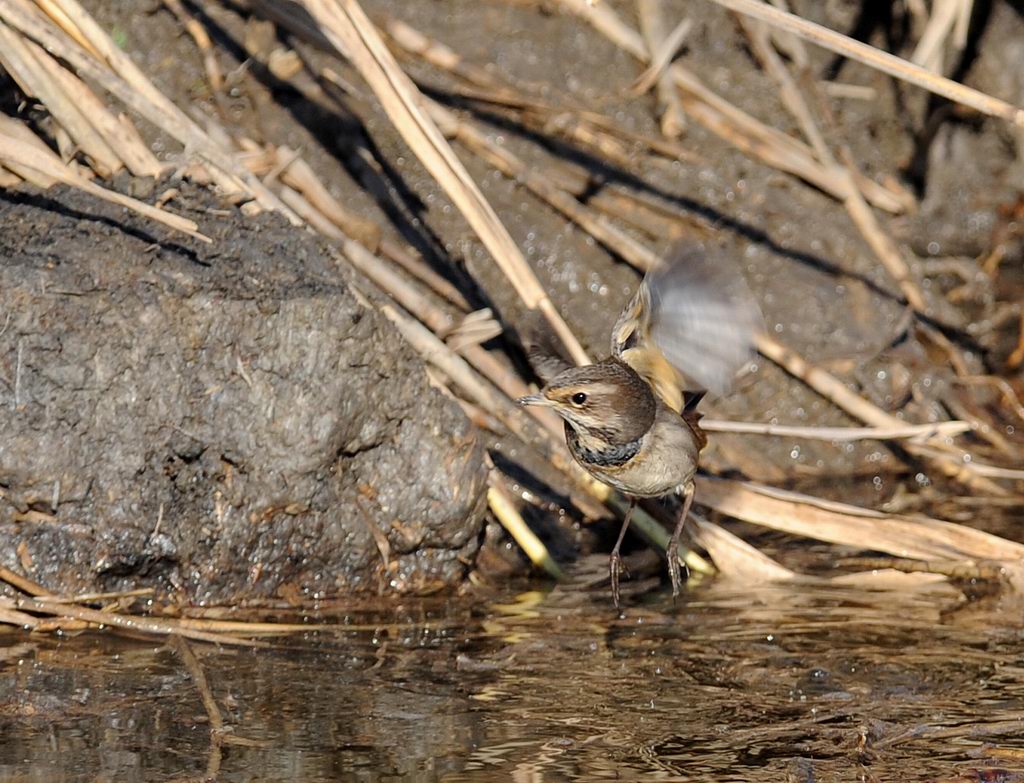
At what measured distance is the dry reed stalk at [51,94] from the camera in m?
6.09

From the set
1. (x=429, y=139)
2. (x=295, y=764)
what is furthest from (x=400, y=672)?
(x=429, y=139)

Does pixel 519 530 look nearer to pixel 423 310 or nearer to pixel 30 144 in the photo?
pixel 423 310

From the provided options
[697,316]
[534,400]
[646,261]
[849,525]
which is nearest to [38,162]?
[534,400]

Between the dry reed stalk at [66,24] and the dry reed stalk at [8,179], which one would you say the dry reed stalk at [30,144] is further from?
the dry reed stalk at [66,24]

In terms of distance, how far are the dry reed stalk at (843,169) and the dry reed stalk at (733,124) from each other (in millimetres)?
73

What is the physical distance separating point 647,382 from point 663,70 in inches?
144

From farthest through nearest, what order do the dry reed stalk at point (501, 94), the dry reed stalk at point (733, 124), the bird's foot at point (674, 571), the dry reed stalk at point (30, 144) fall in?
the dry reed stalk at point (733, 124) < the dry reed stalk at point (501, 94) < the dry reed stalk at point (30, 144) < the bird's foot at point (674, 571)

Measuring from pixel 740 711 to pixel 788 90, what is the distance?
5.36m

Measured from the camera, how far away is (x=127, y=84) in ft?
19.8

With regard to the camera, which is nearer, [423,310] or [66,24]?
[66,24]

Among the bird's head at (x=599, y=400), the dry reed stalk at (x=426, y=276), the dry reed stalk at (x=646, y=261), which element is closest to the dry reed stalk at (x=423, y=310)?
the dry reed stalk at (x=426, y=276)

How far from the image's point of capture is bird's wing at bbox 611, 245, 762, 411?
529 cm

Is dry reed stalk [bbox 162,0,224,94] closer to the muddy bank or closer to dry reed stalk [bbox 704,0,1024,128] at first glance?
the muddy bank

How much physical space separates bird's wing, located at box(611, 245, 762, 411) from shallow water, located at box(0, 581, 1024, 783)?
1041 mm
